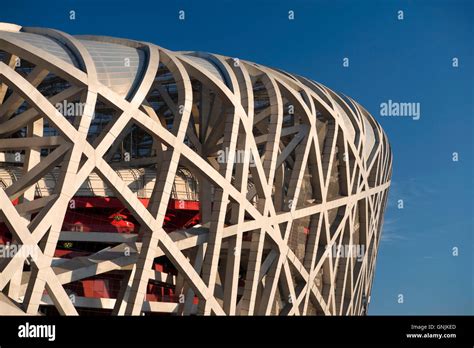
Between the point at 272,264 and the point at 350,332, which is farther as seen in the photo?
the point at 272,264

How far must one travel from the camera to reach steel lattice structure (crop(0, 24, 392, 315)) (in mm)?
24344

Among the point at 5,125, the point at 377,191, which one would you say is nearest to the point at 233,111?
the point at 5,125

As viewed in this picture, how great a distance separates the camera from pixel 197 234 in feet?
101

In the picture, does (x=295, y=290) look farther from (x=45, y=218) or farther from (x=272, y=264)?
(x=45, y=218)

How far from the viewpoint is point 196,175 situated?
36844 millimetres

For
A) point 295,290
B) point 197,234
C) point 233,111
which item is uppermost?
point 233,111

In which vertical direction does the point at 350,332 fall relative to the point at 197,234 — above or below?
below

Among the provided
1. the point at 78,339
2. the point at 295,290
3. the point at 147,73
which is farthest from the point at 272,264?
the point at 78,339

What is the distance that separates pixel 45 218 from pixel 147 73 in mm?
8435

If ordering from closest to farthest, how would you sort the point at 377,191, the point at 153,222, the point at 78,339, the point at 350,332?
1. the point at 78,339
2. the point at 350,332
3. the point at 153,222
4. the point at 377,191

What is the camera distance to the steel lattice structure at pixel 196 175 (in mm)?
24344

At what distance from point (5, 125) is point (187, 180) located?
15.2 metres

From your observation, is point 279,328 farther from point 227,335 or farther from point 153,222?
point 153,222

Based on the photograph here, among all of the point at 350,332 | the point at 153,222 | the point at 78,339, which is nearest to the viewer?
the point at 78,339
